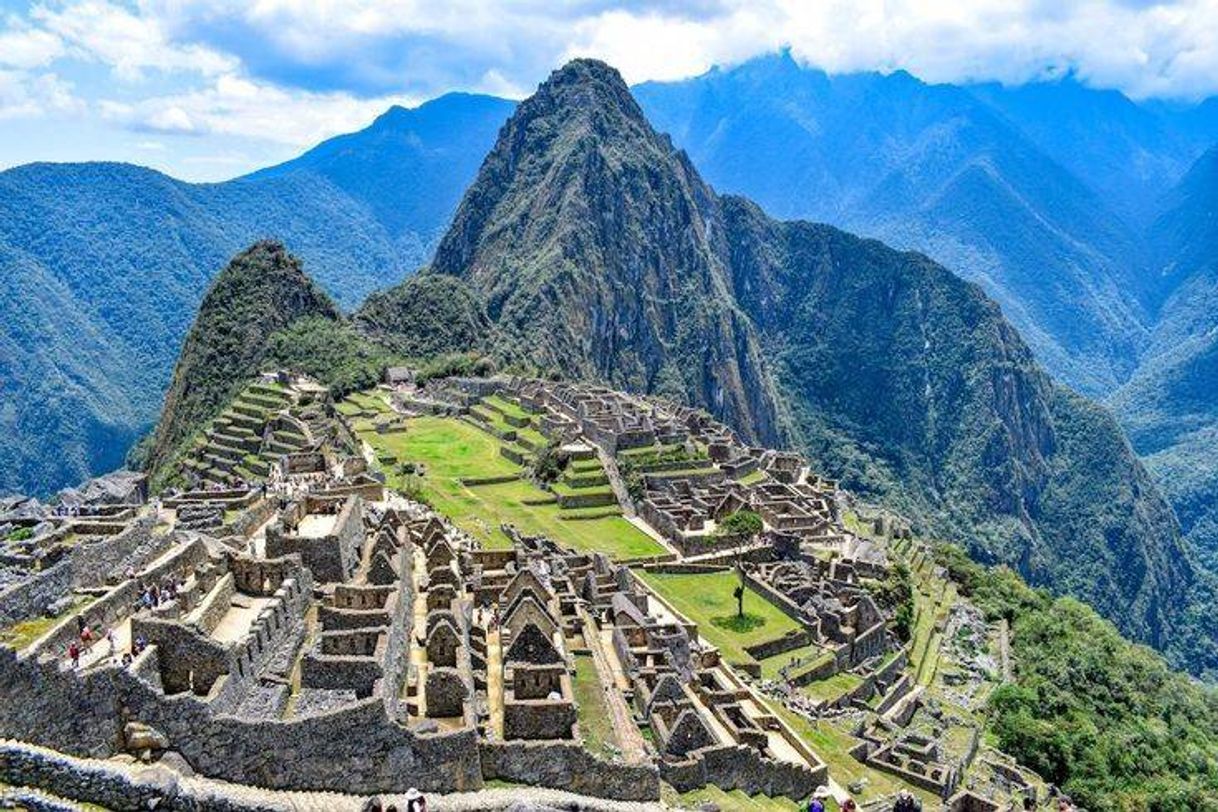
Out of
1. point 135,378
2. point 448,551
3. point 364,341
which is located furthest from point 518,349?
point 448,551

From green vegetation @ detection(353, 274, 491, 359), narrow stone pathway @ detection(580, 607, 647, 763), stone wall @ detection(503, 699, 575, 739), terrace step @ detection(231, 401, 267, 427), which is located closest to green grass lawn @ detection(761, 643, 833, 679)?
narrow stone pathway @ detection(580, 607, 647, 763)

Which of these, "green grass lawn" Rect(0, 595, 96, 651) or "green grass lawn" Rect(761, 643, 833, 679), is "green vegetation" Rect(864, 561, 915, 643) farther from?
"green grass lawn" Rect(0, 595, 96, 651)

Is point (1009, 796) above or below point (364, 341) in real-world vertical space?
below

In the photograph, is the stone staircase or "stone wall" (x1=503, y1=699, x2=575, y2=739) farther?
the stone staircase

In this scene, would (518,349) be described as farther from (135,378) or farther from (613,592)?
(613,592)

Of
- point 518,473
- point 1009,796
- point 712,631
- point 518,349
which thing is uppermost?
point 518,349

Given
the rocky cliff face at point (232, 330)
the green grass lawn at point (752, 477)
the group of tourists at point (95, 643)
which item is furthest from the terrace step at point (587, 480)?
the group of tourists at point (95, 643)

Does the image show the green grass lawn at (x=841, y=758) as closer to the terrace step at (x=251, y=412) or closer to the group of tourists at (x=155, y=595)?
the group of tourists at (x=155, y=595)
